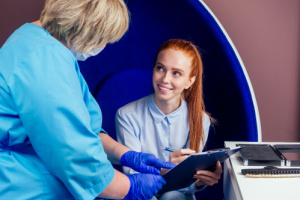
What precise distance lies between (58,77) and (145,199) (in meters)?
0.53

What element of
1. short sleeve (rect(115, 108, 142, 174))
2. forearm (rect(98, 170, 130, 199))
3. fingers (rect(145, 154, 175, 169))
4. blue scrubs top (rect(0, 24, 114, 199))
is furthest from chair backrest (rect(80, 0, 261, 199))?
blue scrubs top (rect(0, 24, 114, 199))

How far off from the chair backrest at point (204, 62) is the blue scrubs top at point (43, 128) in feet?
2.61

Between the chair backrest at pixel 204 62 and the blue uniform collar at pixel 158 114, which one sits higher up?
the chair backrest at pixel 204 62

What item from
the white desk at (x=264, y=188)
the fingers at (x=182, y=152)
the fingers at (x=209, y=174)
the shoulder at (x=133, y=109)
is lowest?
the fingers at (x=209, y=174)

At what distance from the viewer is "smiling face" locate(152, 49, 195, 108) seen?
1.50m

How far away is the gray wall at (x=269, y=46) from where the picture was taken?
6.40 feet

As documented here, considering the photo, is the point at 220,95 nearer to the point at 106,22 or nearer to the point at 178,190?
the point at 178,190

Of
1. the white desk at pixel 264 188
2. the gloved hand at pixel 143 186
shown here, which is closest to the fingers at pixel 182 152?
the gloved hand at pixel 143 186

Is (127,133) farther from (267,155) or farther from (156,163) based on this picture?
(267,155)

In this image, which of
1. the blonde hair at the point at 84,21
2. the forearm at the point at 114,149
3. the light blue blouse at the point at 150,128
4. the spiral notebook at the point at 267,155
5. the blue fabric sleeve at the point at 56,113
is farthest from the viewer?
the light blue blouse at the point at 150,128

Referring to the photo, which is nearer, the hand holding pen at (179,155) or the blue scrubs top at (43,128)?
the blue scrubs top at (43,128)

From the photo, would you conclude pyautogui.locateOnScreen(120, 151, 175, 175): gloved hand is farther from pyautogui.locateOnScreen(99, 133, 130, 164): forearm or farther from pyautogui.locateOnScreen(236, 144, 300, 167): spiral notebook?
pyautogui.locateOnScreen(236, 144, 300, 167): spiral notebook

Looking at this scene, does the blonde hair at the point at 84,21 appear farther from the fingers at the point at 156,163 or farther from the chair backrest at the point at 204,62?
the chair backrest at the point at 204,62

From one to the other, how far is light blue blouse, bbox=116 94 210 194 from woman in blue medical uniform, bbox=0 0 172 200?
1.36 feet
